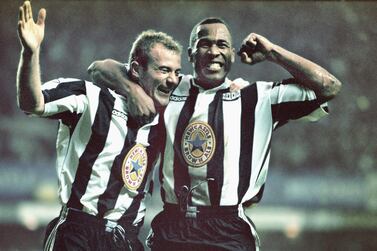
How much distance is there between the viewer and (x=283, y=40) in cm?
394

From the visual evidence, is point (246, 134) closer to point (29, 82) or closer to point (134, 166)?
point (134, 166)

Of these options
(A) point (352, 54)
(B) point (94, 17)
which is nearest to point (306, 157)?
(A) point (352, 54)

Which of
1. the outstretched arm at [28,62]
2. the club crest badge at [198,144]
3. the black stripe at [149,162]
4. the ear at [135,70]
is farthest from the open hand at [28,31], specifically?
the club crest badge at [198,144]

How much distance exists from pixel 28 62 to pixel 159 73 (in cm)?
54

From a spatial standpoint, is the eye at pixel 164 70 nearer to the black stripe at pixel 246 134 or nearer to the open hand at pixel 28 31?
the black stripe at pixel 246 134

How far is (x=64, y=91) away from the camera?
1840mm

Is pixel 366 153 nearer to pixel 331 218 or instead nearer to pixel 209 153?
pixel 331 218

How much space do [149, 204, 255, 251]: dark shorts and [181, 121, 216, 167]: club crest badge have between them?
20 centimetres

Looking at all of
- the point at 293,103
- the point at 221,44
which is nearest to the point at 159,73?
the point at 221,44

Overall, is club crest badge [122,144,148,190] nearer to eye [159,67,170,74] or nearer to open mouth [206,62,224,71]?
eye [159,67,170,74]

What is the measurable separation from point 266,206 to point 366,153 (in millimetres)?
923

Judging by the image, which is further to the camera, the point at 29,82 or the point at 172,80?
the point at 172,80

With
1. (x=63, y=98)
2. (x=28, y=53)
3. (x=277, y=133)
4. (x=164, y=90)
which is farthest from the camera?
(x=277, y=133)

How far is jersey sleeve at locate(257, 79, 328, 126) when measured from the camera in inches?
77.0
